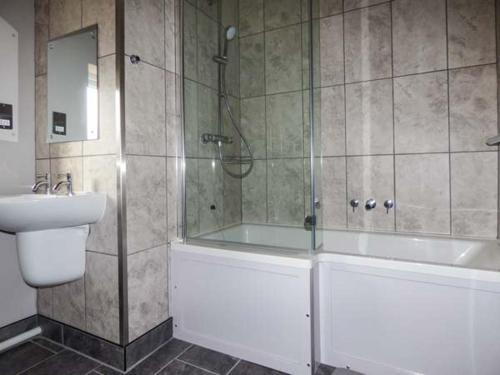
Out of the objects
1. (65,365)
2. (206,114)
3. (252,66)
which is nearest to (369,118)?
(252,66)

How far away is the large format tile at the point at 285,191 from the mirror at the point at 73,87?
1.12 metres

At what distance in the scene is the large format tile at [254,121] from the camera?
221 cm

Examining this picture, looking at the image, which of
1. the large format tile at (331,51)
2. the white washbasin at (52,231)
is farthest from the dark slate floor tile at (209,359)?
the large format tile at (331,51)

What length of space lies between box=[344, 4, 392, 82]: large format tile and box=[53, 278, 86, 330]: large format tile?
211 centimetres

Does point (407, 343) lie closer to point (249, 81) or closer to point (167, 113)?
point (167, 113)

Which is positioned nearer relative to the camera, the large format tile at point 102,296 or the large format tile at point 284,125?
the large format tile at point 102,296

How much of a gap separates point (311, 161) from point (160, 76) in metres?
0.99

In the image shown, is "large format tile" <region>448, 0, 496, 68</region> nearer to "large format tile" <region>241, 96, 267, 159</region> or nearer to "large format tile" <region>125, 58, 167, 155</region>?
"large format tile" <region>241, 96, 267, 159</region>

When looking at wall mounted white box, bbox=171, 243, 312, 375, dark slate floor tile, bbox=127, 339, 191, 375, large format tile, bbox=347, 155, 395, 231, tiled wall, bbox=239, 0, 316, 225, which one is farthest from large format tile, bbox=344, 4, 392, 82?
dark slate floor tile, bbox=127, 339, 191, 375

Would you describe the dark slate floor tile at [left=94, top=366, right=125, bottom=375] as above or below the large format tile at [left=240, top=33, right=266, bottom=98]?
Result: below

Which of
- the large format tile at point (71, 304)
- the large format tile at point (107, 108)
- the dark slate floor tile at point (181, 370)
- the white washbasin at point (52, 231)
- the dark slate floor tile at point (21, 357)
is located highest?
the large format tile at point (107, 108)

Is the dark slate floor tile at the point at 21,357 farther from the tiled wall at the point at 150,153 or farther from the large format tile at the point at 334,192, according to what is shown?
the large format tile at the point at 334,192

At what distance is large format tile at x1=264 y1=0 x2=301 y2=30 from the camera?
1922 mm

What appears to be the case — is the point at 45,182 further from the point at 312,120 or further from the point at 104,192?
the point at 312,120
